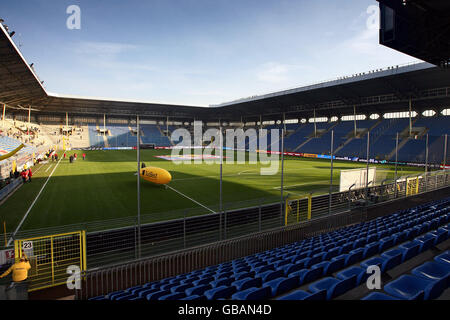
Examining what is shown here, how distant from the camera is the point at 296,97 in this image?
6116 centimetres

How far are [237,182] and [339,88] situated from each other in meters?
37.2

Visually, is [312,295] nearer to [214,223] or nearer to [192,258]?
[192,258]

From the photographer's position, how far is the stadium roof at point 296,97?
1555 inches

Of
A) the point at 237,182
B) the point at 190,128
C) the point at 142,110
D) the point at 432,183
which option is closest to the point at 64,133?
the point at 142,110

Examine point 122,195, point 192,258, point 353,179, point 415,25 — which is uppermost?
point 415,25

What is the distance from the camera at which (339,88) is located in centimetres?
5153

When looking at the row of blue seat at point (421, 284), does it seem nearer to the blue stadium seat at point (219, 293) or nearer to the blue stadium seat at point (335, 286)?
the blue stadium seat at point (335, 286)

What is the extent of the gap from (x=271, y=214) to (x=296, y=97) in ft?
169

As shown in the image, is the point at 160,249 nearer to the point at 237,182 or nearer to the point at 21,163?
the point at 237,182

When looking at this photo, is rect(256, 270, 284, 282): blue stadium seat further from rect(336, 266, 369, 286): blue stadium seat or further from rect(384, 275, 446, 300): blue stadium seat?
rect(384, 275, 446, 300): blue stadium seat

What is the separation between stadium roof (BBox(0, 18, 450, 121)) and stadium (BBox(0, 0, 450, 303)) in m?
0.38

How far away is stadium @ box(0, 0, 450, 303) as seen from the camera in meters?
5.55

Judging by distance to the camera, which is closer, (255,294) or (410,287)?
(410,287)

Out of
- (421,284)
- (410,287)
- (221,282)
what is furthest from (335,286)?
(221,282)
